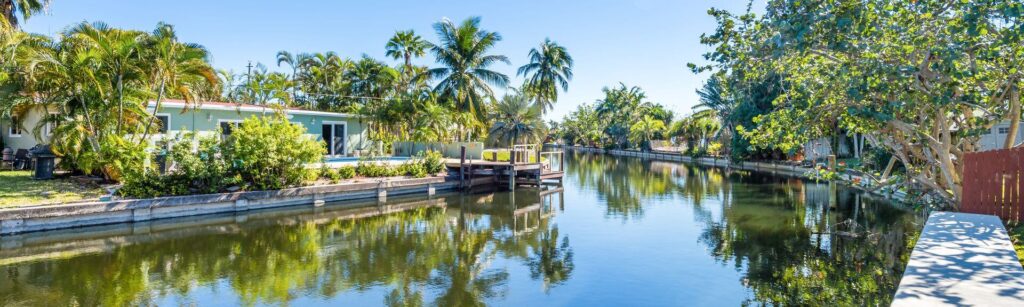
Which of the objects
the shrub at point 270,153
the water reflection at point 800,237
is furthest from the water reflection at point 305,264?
the water reflection at point 800,237

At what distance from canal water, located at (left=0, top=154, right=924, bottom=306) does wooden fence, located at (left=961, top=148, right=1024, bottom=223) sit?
167 centimetres

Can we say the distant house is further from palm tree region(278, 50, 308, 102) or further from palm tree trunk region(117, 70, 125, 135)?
palm tree region(278, 50, 308, 102)

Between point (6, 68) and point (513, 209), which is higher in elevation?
point (6, 68)

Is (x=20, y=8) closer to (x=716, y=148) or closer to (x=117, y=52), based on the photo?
(x=117, y=52)

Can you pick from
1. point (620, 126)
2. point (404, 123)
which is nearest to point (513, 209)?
point (404, 123)

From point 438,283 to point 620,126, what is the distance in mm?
55717

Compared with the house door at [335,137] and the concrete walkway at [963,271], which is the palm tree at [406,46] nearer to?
the house door at [335,137]

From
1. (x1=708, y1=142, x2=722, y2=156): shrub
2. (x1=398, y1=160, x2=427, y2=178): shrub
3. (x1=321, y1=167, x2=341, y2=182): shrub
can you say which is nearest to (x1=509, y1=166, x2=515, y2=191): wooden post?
(x1=398, y1=160, x2=427, y2=178): shrub

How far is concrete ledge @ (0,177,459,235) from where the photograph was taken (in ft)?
39.9

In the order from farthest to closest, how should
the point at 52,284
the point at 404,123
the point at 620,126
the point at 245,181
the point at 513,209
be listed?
the point at 620,126
the point at 404,123
the point at 513,209
the point at 245,181
the point at 52,284

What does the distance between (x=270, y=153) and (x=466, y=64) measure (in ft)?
51.8

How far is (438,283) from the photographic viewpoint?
8.98m

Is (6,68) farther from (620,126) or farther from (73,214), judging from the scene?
(620,126)

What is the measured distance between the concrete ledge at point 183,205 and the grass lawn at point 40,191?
50cm
